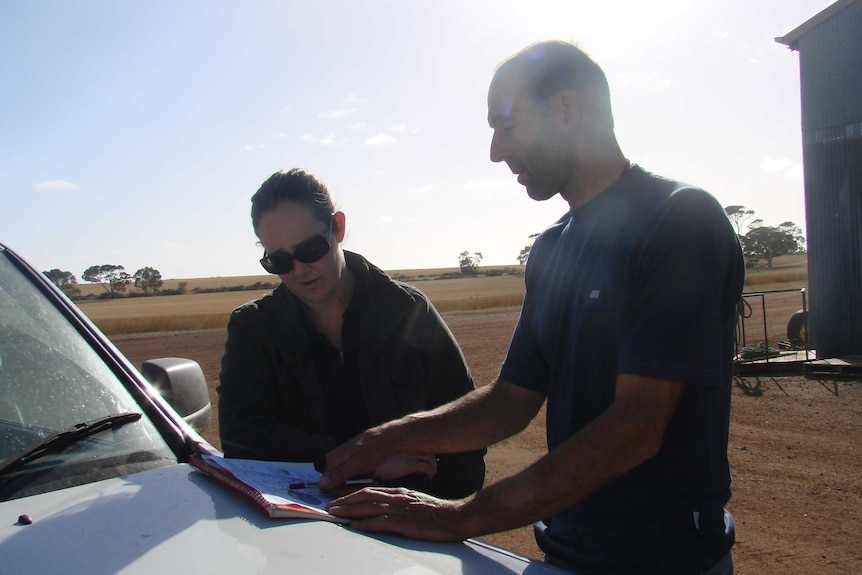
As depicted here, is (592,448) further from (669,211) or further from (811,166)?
(811,166)

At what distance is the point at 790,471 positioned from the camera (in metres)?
5.95

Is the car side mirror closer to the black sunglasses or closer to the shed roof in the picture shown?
the black sunglasses

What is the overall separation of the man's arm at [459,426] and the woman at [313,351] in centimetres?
34

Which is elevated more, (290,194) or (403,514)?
(290,194)

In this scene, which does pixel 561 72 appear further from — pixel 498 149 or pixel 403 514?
pixel 403 514

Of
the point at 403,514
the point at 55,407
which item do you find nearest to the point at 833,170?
the point at 403,514

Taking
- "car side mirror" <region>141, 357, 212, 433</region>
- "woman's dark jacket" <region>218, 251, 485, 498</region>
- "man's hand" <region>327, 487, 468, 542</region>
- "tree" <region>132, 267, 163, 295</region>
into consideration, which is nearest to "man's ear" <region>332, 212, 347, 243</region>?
"woman's dark jacket" <region>218, 251, 485, 498</region>

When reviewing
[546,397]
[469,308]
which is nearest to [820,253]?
[546,397]

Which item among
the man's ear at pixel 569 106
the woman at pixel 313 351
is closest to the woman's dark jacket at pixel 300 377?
the woman at pixel 313 351

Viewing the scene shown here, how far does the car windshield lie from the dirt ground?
3.31 metres

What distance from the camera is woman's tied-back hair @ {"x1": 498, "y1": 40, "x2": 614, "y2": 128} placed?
1707 mm

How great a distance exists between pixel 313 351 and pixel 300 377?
0.49 ft

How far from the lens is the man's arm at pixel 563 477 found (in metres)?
1.44

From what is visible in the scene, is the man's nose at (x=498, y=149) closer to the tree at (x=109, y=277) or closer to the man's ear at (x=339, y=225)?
the man's ear at (x=339, y=225)
